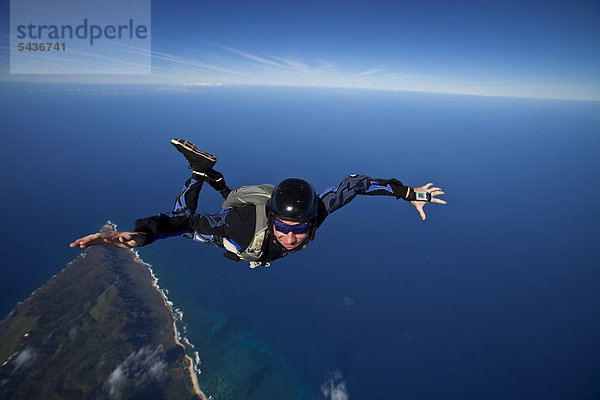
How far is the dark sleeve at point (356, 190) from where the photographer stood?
364cm

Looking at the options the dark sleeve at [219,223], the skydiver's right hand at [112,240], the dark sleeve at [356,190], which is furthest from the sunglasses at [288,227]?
the skydiver's right hand at [112,240]

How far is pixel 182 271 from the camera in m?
33.9

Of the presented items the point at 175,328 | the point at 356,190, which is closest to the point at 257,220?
the point at 356,190

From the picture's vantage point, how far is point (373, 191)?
380 centimetres

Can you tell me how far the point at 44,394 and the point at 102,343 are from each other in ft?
16.8

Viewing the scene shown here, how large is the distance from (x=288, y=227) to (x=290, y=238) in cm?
17

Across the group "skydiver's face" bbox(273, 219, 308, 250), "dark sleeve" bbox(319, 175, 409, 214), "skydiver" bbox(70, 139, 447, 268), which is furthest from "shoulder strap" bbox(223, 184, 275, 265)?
"dark sleeve" bbox(319, 175, 409, 214)

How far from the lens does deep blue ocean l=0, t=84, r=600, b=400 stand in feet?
81.3

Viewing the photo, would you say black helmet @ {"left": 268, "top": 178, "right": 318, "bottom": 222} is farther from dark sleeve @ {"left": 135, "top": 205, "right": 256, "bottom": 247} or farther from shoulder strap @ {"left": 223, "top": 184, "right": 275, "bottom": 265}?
dark sleeve @ {"left": 135, "top": 205, "right": 256, "bottom": 247}

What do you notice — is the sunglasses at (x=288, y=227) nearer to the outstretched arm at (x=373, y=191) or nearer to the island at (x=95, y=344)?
the outstretched arm at (x=373, y=191)

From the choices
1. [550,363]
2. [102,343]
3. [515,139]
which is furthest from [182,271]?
[515,139]

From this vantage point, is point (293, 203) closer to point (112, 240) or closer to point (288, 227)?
point (288, 227)

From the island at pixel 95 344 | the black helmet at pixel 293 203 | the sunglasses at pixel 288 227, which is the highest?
the black helmet at pixel 293 203

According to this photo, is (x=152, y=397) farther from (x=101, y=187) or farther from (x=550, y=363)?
(x=101, y=187)
